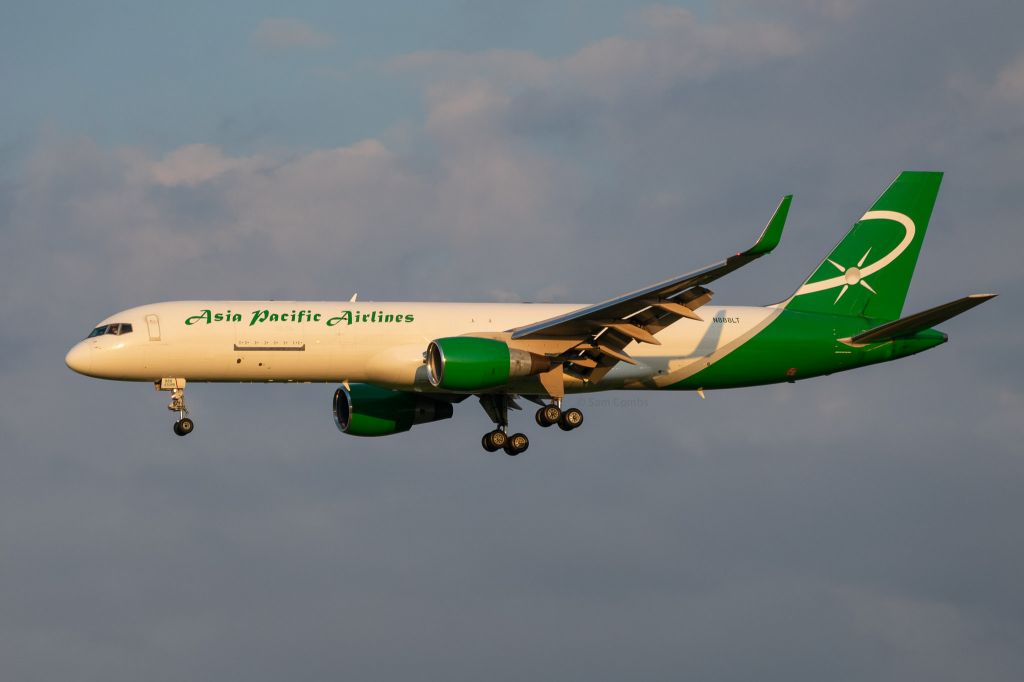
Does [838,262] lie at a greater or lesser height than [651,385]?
greater

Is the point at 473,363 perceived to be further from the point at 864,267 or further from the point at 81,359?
the point at 864,267

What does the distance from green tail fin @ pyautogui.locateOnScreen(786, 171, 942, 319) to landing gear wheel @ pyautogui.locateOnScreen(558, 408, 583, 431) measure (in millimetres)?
9573

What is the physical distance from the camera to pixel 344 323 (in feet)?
172

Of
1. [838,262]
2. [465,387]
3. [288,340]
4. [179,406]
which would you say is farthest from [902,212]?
[179,406]

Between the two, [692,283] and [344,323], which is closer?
Result: [692,283]

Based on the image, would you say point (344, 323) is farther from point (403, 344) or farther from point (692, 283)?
point (692, 283)

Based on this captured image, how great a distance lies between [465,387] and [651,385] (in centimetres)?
885

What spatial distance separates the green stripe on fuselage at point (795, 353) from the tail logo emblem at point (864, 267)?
5.63 ft

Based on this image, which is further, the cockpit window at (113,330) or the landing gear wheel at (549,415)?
the landing gear wheel at (549,415)

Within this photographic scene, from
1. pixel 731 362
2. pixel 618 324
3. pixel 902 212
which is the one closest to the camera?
pixel 618 324

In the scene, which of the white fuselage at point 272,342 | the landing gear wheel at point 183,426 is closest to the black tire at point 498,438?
the white fuselage at point 272,342

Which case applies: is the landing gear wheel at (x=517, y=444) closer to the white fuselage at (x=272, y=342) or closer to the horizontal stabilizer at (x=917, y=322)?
the white fuselage at (x=272, y=342)

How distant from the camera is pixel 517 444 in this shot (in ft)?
186

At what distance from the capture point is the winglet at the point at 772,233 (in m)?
42.7
